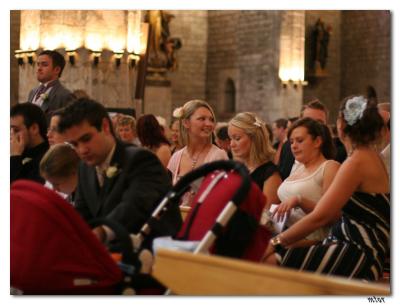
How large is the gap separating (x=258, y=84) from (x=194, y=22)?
376cm

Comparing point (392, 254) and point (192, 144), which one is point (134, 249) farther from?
point (192, 144)

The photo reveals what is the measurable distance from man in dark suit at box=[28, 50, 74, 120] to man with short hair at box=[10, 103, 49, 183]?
56.8 inches

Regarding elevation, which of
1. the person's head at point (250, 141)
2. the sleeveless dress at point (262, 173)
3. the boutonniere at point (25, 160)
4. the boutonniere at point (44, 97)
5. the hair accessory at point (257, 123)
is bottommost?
the sleeveless dress at point (262, 173)

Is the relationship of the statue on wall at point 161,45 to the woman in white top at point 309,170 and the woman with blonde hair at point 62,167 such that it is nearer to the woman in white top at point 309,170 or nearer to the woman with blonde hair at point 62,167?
the woman in white top at point 309,170

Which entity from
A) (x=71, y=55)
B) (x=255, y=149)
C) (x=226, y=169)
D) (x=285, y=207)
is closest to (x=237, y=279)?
(x=226, y=169)

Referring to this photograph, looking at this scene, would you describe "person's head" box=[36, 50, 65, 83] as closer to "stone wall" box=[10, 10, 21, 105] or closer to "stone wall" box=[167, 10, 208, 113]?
"stone wall" box=[10, 10, 21, 105]

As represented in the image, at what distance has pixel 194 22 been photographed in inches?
1006

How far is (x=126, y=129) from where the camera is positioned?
7930 millimetres

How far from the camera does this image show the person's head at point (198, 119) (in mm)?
6438

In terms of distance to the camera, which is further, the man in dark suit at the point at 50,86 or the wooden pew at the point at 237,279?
the man in dark suit at the point at 50,86

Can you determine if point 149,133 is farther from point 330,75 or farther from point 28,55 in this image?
point 330,75

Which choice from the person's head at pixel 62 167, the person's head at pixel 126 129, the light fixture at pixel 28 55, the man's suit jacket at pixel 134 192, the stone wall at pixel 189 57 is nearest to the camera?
the man's suit jacket at pixel 134 192

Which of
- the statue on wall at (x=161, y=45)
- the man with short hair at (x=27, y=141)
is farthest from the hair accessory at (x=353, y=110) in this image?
the statue on wall at (x=161, y=45)

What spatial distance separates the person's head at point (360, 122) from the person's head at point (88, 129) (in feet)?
4.44
